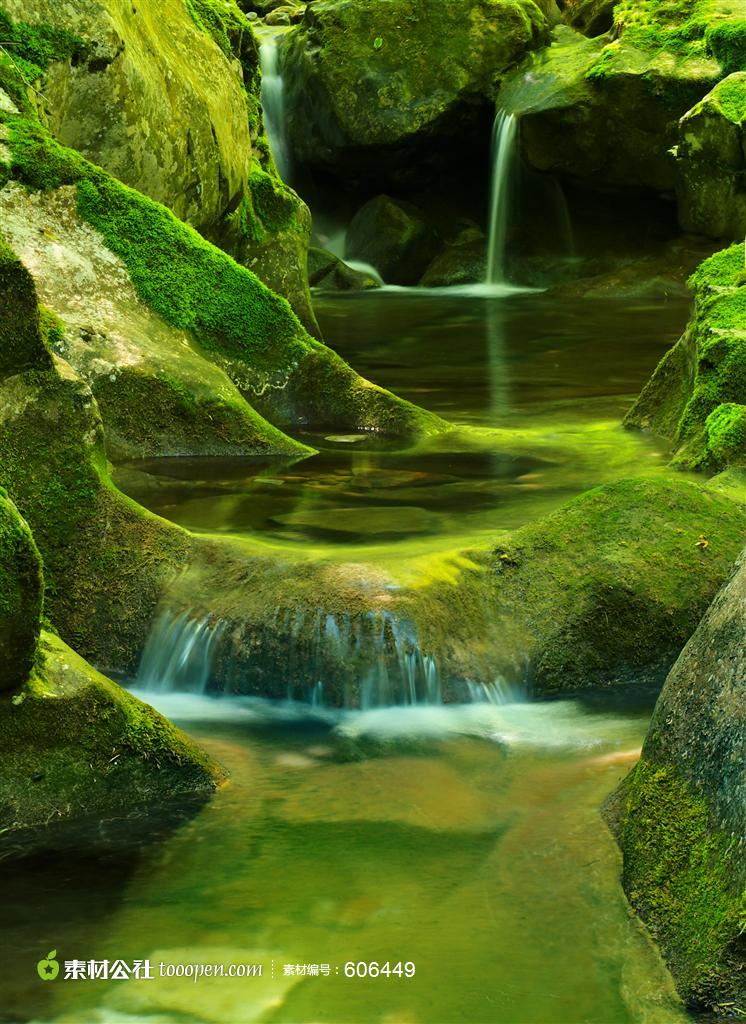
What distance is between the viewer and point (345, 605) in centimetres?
586

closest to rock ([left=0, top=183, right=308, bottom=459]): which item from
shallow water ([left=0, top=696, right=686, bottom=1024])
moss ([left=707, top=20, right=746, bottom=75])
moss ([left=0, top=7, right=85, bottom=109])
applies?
moss ([left=0, top=7, right=85, bottom=109])

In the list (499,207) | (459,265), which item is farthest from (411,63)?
(459,265)

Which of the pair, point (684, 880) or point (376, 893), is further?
point (376, 893)

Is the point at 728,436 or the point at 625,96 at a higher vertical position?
the point at 625,96

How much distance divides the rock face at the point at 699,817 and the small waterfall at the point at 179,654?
2.21 m

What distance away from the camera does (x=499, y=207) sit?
74.2 ft

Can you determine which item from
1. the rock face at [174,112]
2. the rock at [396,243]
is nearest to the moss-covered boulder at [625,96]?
the rock at [396,243]

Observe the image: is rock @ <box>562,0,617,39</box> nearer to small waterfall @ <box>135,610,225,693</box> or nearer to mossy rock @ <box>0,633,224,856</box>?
small waterfall @ <box>135,610,225,693</box>

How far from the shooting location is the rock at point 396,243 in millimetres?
23031

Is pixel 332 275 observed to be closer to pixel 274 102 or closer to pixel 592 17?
pixel 274 102

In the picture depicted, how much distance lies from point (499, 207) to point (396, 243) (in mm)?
1688

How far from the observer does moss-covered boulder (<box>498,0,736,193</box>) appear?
20.5m

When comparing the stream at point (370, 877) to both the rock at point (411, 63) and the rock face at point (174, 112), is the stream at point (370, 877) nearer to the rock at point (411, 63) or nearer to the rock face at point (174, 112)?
the rock face at point (174, 112)

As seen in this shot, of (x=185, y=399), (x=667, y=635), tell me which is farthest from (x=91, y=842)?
(x=185, y=399)
